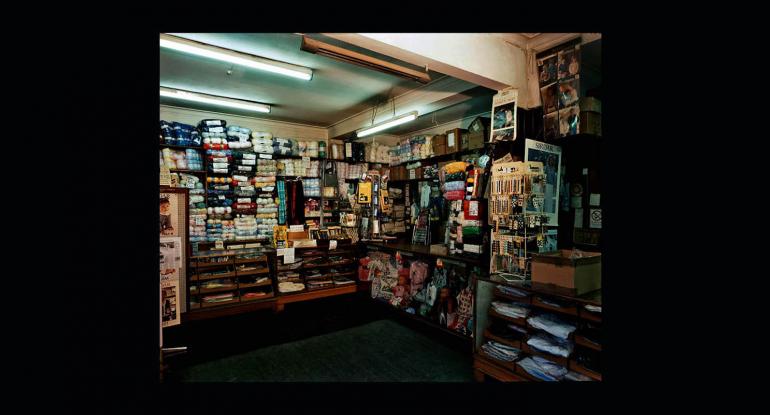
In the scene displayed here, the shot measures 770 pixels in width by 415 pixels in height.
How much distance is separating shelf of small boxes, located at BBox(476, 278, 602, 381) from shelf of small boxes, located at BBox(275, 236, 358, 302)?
137 inches

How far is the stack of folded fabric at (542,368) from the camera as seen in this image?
2.73 m

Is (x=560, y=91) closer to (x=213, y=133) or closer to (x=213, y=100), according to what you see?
(x=213, y=100)

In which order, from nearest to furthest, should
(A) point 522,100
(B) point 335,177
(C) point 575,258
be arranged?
(C) point 575,258
(A) point 522,100
(B) point 335,177

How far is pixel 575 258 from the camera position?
2.66 m

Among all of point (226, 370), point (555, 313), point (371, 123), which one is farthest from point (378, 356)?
point (371, 123)

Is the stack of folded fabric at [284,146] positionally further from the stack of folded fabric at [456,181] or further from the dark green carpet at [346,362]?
the dark green carpet at [346,362]

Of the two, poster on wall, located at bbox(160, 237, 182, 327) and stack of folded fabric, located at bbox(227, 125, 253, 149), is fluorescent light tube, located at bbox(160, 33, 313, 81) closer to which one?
poster on wall, located at bbox(160, 237, 182, 327)

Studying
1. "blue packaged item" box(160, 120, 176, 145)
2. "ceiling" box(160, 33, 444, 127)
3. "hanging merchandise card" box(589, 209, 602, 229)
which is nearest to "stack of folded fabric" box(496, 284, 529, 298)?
"hanging merchandise card" box(589, 209, 602, 229)

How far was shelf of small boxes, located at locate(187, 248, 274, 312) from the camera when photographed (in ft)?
16.6

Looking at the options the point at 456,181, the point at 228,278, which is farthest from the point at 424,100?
the point at 228,278

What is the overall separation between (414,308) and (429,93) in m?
3.27

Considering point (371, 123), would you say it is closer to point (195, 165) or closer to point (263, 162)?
point (263, 162)

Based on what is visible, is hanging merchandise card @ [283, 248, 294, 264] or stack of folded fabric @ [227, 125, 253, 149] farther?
stack of folded fabric @ [227, 125, 253, 149]

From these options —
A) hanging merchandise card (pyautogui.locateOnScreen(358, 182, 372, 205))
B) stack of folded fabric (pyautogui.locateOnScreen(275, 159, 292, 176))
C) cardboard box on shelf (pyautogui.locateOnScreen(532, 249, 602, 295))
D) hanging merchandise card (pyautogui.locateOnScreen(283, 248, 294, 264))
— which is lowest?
hanging merchandise card (pyautogui.locateOnScreen(283, 248, 294, 264))
